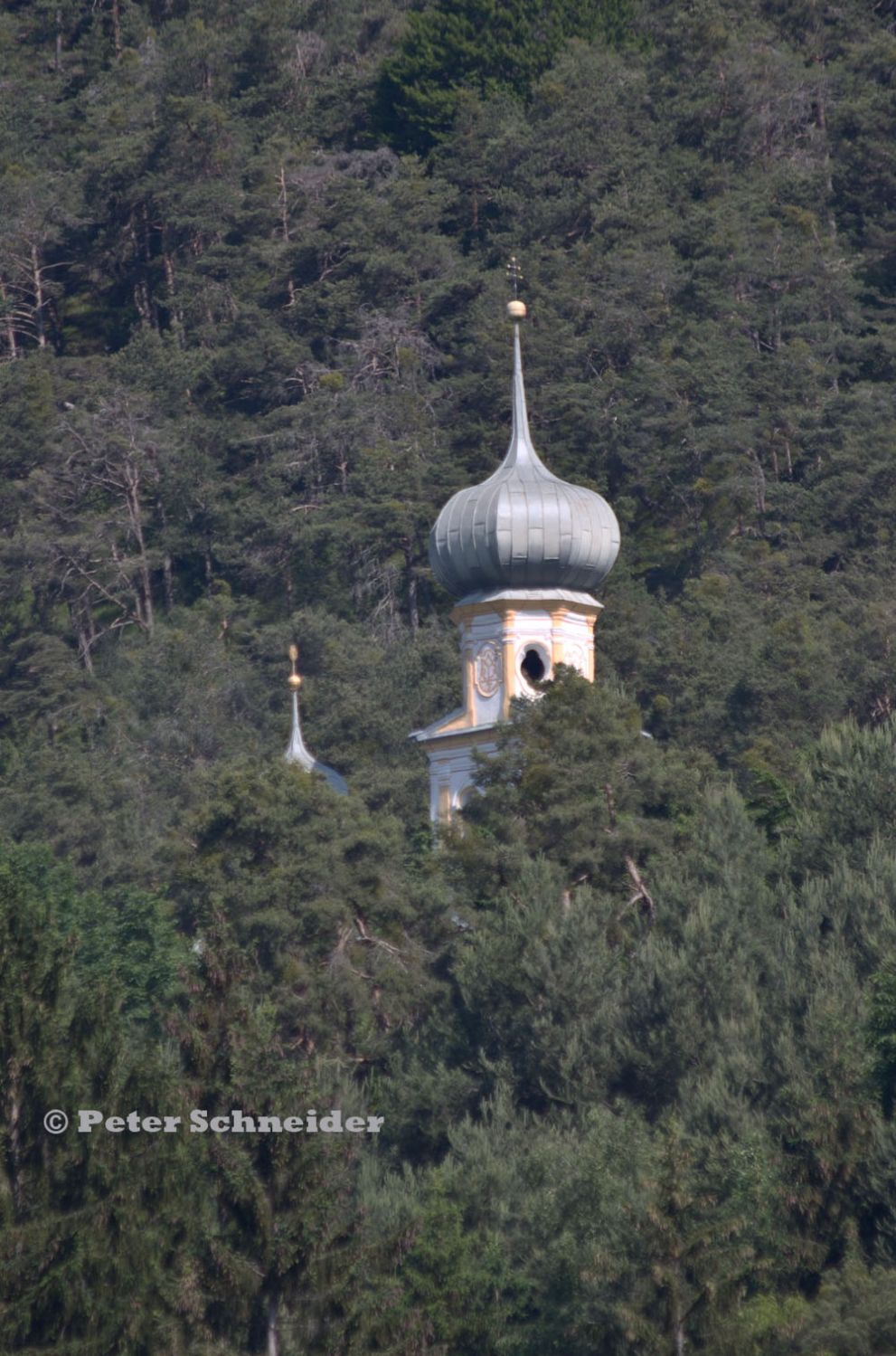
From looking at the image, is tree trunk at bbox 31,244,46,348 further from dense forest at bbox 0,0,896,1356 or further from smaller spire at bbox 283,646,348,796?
smaller spire at bbox 283,646,348,796

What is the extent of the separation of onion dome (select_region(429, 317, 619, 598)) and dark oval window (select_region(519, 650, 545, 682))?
93 cm

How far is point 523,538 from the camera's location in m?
45.3

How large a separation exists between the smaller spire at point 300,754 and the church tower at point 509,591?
177cm

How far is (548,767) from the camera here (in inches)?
1639

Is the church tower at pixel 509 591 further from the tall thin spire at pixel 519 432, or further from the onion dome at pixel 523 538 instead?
the tall thin spire at pixel 519 432

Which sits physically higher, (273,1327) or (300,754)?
(300,754)

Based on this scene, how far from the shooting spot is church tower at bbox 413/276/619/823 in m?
44.4

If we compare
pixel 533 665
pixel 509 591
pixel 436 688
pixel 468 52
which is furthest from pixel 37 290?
pixel 533 665

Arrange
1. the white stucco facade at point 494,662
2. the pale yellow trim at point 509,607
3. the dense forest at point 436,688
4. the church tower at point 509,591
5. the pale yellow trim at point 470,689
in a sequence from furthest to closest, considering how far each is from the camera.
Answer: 1. the pale yellow trim at point 509,607
2. the pale yellow trim at point 470,689
3. the church tower at point 509,591
4. the white stucco facade at point 494,662
5. the dense forest at point 436,688

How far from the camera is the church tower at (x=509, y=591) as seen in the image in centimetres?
4438

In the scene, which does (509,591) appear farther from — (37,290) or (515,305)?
(37,290)

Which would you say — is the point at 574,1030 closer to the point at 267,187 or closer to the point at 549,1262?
the point at 549,1262

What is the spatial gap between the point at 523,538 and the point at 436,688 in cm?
705

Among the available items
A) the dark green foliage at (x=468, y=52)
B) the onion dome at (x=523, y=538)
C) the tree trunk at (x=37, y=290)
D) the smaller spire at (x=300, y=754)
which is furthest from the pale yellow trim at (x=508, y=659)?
the dark green foliage at (x=468, y=52)
